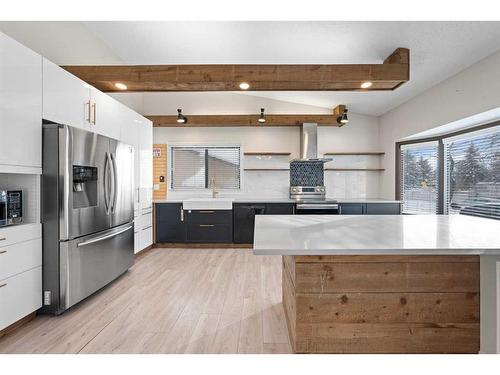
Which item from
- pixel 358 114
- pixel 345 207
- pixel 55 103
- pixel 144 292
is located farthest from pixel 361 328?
pixel 358 114

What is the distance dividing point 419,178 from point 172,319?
14.0 ft

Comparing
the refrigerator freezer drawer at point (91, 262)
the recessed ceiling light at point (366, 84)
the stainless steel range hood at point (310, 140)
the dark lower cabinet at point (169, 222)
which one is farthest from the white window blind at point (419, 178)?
the refrigerator freezer drawer at point (91, 262)

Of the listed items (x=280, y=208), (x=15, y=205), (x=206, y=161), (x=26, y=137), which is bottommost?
(x=280, y=208)

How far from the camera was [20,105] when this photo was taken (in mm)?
2117

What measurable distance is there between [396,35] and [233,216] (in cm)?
344

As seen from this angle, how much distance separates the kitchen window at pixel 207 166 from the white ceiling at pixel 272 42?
1879mm

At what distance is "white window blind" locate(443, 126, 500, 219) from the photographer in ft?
10.7

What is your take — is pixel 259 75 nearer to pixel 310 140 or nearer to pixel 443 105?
pixel 443 105

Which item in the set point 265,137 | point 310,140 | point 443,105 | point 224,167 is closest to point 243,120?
point 265,137

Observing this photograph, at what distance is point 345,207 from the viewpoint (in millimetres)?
4926

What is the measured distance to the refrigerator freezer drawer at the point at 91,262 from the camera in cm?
239
